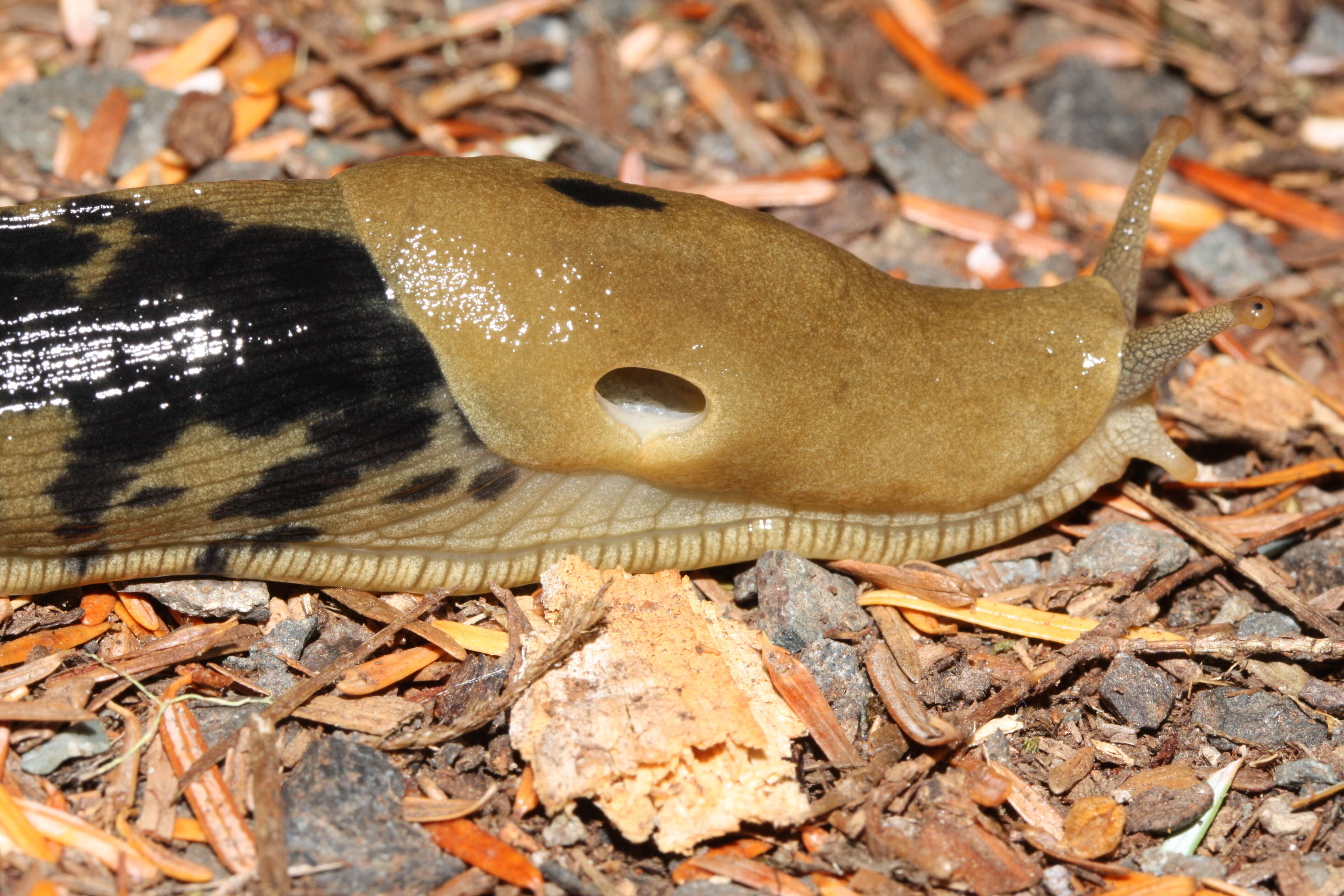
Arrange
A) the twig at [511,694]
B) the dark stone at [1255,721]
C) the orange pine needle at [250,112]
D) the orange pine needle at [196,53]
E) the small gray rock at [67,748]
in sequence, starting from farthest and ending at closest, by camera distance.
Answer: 1. the orange pine needle at [196,53]
2. the orange pine needle at [250,112]
3. the dark stone at [1255,721]
4. the twig at [511,694]
5. the small gray rock at [67,748]

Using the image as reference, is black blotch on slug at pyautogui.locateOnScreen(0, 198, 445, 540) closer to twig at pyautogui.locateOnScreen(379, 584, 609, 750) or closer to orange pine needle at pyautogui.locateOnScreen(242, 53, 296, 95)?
twig at pyautogui.locateOnScreen(379, 584, 609, 750)

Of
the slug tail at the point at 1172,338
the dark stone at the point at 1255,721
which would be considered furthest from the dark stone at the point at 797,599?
the slug tail at the point at 1172,338

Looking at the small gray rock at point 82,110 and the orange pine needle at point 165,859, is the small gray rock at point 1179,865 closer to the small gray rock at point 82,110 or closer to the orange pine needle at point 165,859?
the orange pine needle at point 165,859

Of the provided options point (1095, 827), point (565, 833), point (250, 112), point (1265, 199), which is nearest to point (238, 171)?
point (250, 112)

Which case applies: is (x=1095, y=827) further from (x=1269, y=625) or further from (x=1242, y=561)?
(x=1242, y=561)

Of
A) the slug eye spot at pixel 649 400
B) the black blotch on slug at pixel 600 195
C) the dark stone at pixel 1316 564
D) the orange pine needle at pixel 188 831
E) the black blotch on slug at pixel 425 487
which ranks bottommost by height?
the orange pine needle at pixel 188 831

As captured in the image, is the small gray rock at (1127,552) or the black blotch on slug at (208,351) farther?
the small gray rock at (1127,552)
